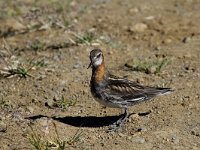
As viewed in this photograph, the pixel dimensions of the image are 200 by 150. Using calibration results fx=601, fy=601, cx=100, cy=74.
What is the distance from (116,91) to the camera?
31.0ft

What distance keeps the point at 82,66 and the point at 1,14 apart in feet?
13.0

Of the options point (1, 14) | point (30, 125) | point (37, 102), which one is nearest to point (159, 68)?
point (37, 102)

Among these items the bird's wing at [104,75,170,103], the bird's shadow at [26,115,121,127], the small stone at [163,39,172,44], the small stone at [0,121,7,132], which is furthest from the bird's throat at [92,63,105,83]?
the small stone at [163,39,172,44]

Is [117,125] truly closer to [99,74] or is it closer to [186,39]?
[99,74]

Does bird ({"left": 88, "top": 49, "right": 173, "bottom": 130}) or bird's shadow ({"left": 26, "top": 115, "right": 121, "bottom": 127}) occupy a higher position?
bird ({"left": 88, "top": 49, "right": 173, "bottom": 130})

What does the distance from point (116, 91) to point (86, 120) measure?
83 cm

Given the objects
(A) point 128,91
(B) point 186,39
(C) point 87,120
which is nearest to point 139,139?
(A) point 128,91

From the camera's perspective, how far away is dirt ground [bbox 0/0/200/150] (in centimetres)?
914

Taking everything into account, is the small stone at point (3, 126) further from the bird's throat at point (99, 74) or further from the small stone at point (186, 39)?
the small stone at point (186, 39)

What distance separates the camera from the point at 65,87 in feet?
36.3

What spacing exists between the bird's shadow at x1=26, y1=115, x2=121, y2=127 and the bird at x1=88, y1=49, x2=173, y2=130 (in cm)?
30

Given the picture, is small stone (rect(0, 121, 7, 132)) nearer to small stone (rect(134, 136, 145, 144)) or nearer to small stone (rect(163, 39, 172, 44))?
small stone (rect(134, 136, 145, 144))

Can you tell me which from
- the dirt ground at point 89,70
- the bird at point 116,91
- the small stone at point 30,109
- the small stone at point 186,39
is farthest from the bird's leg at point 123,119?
the small stone at point 186,39

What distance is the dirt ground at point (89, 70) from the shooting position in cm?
914
